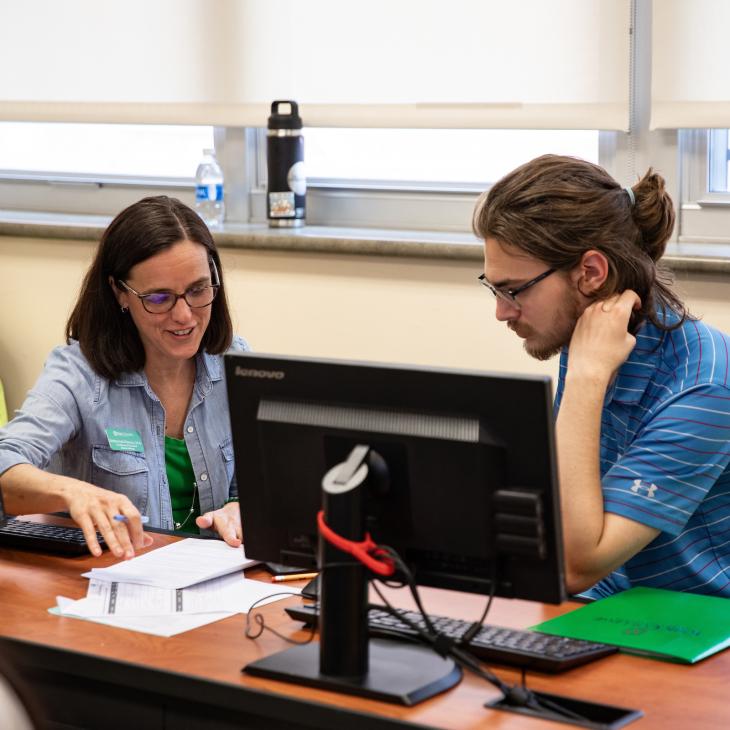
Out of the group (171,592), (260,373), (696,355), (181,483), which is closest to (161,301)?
(181,483)

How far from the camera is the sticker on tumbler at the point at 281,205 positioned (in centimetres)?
353

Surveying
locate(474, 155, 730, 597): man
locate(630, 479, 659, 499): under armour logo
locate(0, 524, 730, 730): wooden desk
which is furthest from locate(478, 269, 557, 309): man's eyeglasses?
locate(0, 524, 730, 730): wooden desk

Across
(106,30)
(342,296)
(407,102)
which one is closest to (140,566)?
(342,296)

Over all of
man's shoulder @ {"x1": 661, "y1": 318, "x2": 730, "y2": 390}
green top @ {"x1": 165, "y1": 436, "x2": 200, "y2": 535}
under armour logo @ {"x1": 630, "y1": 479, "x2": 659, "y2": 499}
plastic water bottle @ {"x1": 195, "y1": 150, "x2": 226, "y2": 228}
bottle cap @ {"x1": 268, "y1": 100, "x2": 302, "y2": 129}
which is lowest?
green top @ {"x1": 165, "y1": 436, "x2": 200, "y2": 535}

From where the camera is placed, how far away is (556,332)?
6.48 feet

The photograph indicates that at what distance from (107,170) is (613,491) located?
2706mm

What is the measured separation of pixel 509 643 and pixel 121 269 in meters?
1.17

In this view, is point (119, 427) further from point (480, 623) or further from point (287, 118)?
point (287, 118)

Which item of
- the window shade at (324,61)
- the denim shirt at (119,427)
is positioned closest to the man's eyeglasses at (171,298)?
the denim shirt at (119,427)

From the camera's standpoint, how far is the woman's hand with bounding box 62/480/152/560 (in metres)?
1.95

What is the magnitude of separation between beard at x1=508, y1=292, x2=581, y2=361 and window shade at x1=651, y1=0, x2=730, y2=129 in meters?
1.13

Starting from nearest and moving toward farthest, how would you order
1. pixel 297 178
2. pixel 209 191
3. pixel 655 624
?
pixel 655 624, pixel 297 178, pixel 209 191

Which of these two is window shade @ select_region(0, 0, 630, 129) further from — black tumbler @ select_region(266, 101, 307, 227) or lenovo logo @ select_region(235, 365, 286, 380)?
lenovo logo @ select_region(235, 365, 286, 380)

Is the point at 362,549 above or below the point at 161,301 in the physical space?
below
